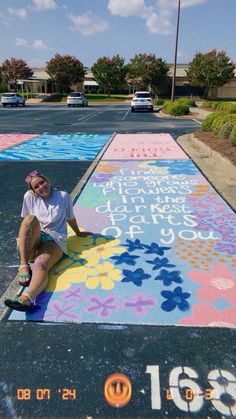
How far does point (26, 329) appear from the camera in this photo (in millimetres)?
2994

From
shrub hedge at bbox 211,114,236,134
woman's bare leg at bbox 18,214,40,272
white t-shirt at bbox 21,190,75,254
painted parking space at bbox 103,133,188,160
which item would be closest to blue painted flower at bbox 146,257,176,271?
white t-shirt at bbox 21,190,75,254

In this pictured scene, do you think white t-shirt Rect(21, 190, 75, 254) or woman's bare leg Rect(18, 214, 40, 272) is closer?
woman's bare leg Rect(18, 214, 40, 272)

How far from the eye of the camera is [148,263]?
161 inches

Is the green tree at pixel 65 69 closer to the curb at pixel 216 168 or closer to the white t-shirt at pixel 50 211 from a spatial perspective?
the curb at pixel 216 168

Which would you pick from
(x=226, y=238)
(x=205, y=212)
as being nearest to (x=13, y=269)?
(x=226, y=238)

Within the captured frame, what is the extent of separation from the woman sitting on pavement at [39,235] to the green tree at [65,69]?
67.2 meters

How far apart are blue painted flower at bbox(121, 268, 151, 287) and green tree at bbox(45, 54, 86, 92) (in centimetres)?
6794

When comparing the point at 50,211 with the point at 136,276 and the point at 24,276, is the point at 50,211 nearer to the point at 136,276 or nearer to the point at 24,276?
the point at 24,276

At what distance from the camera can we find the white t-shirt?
412 centimetres

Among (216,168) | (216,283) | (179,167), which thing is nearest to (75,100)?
(179,167)

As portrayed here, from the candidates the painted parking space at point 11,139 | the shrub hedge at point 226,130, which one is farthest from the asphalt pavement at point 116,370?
the painted parking space at point 11,139

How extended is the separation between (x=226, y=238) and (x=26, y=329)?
115 inches

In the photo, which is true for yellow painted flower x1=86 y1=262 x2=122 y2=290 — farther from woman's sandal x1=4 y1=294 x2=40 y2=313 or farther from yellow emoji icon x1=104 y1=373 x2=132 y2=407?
yellow emoji icon x1=104 y1=373 x2=132 y2=407

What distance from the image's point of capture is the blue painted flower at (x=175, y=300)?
325cm
